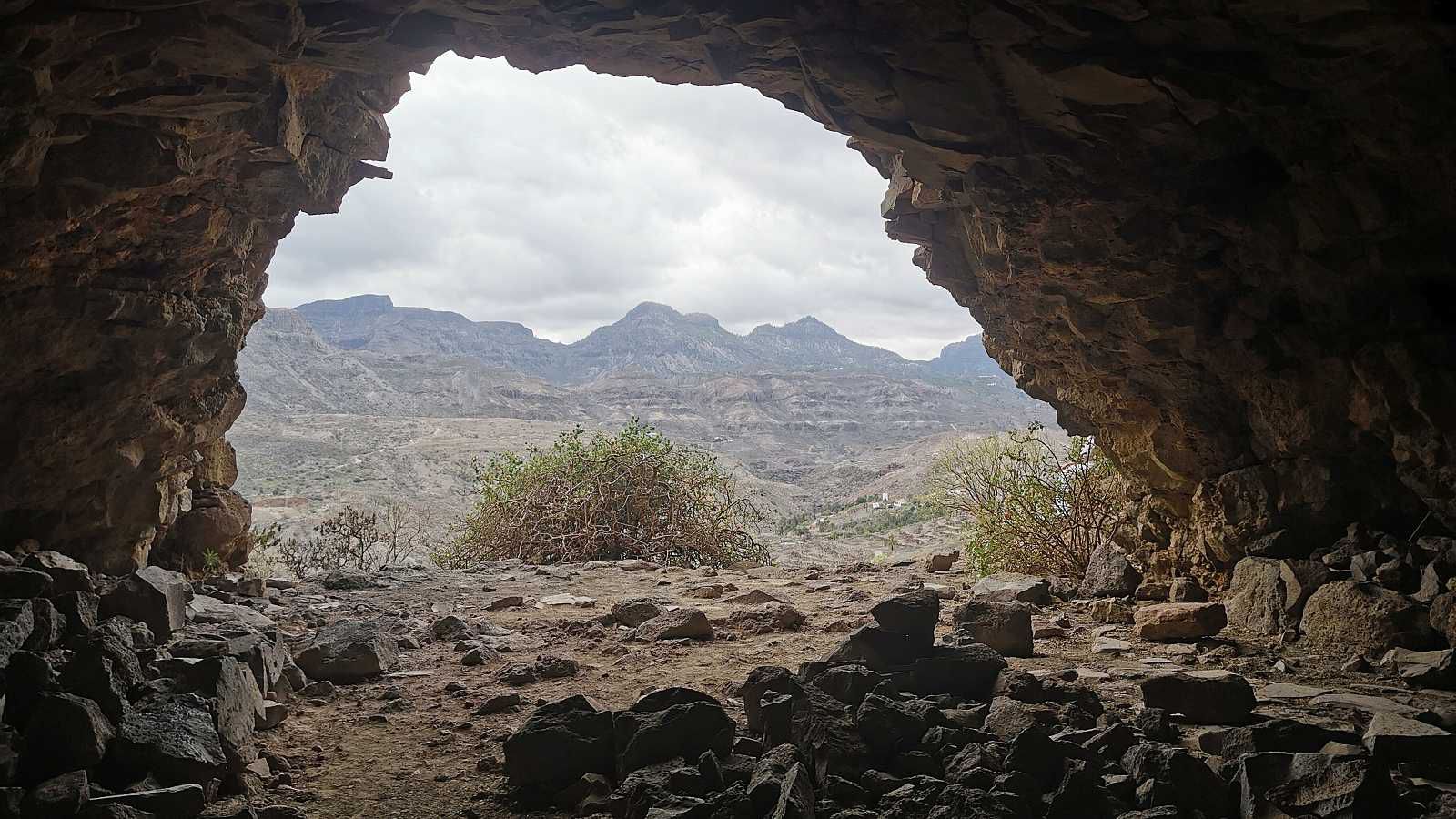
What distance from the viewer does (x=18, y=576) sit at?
3.88 metres

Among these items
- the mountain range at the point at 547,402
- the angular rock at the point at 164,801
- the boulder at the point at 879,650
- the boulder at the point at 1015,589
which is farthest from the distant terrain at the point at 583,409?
the angular rock at the point at 164,801

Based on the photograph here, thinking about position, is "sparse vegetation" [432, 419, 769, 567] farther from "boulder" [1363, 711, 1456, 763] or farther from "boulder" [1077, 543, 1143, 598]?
"boulder" [1363, 711, 1456, 763]

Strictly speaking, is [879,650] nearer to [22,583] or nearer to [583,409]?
[22,583]

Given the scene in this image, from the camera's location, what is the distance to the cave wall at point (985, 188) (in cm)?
384

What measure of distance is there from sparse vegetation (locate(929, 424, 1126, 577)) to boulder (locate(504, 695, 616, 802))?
5.61 meters

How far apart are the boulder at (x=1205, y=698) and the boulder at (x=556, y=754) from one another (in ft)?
7.73

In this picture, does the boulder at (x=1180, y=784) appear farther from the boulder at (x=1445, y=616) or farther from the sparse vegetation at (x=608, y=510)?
the sparse vegetation at (x=608, y=510)

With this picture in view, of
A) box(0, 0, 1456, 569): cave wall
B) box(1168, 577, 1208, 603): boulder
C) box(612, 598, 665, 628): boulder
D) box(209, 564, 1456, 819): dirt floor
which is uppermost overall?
box(0, 0, 1456, 569): cave wall

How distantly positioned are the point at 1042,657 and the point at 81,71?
5697 mm

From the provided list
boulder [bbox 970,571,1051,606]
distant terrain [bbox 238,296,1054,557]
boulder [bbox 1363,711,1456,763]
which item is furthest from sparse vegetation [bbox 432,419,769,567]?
boulder [bbox 1363,711,1456,763]

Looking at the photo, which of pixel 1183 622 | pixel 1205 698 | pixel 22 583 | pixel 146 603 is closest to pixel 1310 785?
pixel 1205 698

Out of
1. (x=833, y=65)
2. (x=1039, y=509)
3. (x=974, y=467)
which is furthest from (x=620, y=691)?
(x=974, y=467)

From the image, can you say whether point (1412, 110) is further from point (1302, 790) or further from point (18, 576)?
point (18, 576)

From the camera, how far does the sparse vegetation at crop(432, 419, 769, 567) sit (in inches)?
451
